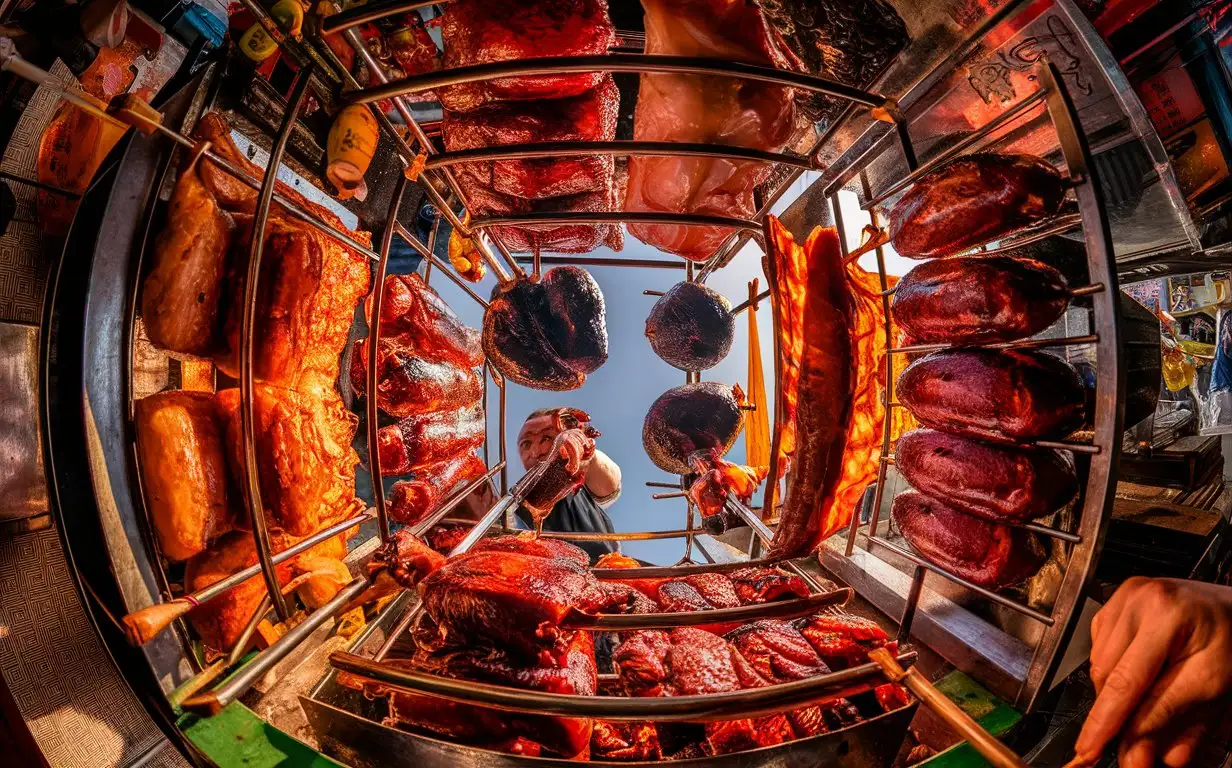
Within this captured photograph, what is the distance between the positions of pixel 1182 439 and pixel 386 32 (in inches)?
437

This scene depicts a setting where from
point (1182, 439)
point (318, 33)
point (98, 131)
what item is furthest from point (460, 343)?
point (1182, 439)

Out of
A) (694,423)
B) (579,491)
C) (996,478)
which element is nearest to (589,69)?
(996,478)

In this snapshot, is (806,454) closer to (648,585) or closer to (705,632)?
(705,632)

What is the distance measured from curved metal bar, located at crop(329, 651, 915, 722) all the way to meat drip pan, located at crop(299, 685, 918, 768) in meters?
0.19

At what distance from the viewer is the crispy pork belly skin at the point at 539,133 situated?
201cm

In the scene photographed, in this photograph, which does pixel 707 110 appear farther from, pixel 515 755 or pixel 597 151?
pixel 515 755

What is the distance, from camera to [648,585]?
2.60 meters

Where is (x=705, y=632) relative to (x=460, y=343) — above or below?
below

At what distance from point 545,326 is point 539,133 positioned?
69.4 inches

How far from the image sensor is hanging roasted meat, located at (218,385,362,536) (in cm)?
184

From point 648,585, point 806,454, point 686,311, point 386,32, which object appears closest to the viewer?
point 806,454

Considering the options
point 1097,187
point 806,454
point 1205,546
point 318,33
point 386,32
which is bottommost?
point 1205,546

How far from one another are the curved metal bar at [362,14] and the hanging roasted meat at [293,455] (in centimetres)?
146

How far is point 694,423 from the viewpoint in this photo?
13.8 feet
